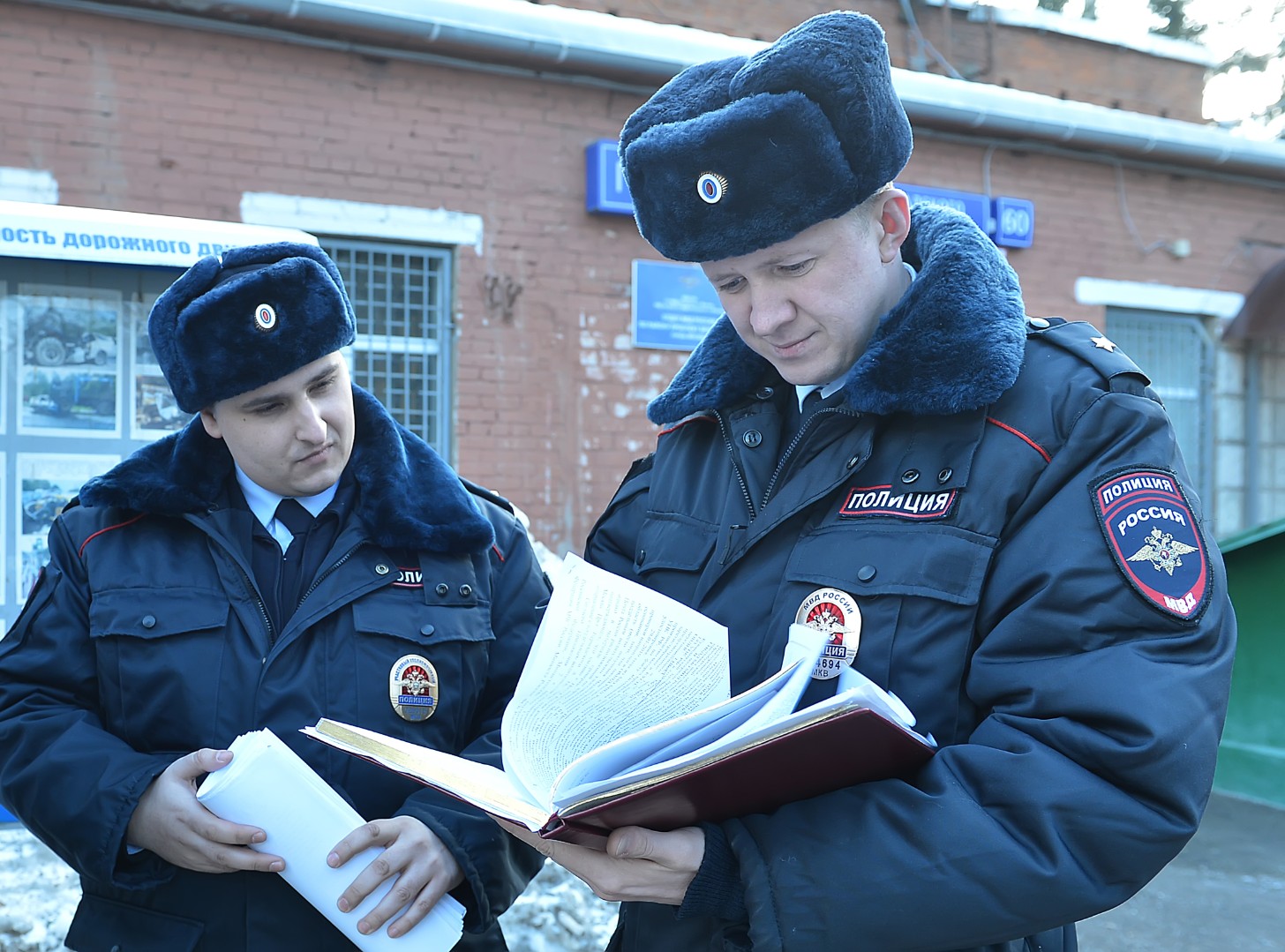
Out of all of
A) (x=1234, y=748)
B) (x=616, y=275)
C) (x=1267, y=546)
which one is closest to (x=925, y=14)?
(x=616, y=275)

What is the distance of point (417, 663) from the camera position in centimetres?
190

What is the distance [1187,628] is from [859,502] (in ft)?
1.27

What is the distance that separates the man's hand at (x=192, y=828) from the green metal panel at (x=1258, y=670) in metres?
4.59

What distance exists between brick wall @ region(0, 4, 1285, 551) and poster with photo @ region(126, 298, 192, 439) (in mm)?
2154

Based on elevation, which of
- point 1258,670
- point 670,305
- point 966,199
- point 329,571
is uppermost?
point 966,199

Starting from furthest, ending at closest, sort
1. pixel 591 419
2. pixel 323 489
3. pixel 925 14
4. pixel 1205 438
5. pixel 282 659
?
pixel 1205 438 → pixel 925 14 → pixel 591 419 → pixel 323 489 → pixel 282 659

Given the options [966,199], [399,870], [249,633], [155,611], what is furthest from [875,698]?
[966,199]

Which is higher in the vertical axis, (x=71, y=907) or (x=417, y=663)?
(x=417, y=663)

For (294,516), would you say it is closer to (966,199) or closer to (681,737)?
(681,737)

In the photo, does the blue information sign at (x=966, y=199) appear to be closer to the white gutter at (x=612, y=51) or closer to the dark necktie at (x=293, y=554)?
the white gutter at (x=612, y=51)

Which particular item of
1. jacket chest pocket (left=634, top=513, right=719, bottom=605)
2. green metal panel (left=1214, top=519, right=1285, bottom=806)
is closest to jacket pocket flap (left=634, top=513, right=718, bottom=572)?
jacket chest pocket (left=634, top=513, right=719, bottom=605)

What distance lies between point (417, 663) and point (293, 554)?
0.29 metres

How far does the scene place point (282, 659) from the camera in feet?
6.05

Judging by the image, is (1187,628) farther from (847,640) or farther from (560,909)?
(560,909)
